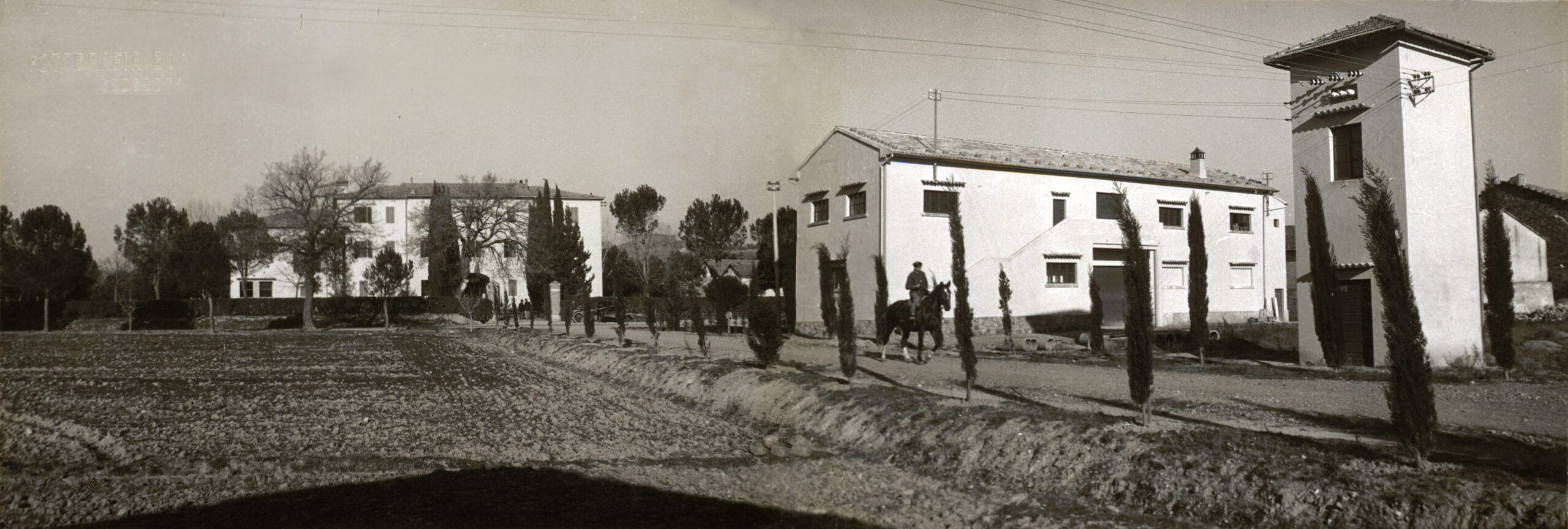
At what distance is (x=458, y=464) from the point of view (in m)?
6.71

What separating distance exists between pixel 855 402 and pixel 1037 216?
59.8ft

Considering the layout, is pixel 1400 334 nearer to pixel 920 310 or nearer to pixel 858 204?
pixel 920 310

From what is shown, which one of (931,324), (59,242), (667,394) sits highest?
(59,242)

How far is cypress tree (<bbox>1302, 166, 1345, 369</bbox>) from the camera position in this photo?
44.9 feet

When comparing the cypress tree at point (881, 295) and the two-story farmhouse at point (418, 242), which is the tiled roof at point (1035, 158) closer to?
the cypress tree at point (881, 295)

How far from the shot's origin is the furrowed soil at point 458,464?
5305 mm

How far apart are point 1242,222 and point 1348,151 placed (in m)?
16.7

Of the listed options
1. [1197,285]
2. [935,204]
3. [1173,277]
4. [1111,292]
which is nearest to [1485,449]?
[1197,285]

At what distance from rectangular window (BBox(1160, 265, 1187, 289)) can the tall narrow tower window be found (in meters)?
13.3

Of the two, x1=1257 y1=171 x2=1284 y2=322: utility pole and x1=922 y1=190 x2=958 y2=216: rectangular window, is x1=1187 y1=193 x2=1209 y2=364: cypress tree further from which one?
x1=1257 y1=171 x2=1284 y2=322: utility pole

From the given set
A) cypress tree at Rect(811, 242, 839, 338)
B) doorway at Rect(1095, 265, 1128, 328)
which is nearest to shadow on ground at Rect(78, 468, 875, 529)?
cypress tree at Rect(811, 242, 839, 338)

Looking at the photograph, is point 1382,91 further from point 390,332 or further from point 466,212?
point 466,212

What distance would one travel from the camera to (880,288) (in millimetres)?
14977

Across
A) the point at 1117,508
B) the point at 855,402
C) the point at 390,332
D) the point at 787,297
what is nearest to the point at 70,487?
the point at 855,402
